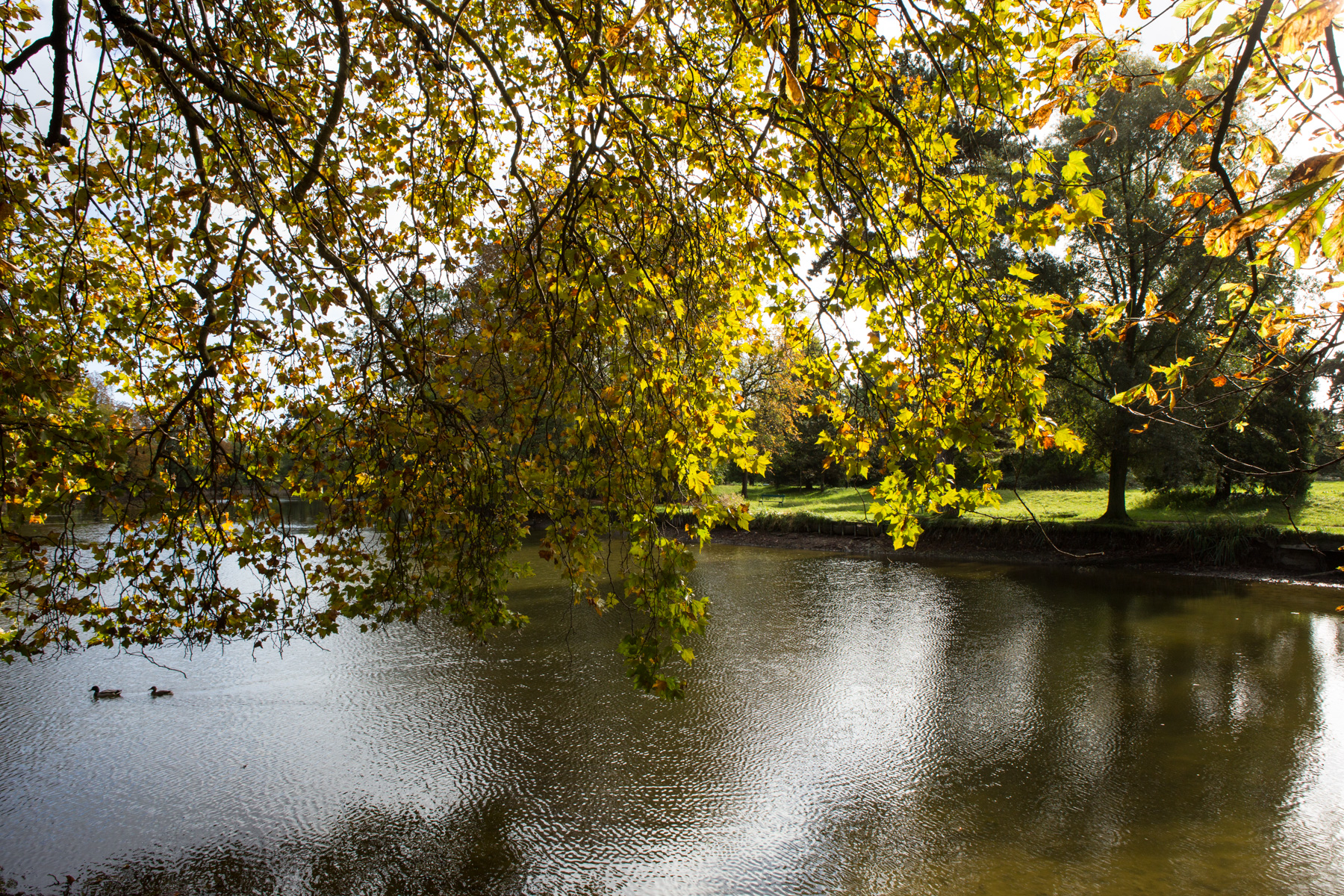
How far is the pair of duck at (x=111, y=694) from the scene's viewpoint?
27.2 feet

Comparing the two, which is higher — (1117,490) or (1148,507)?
(1117,490)

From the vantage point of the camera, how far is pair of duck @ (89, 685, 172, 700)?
327 inches

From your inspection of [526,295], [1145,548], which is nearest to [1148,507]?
[1145,548]

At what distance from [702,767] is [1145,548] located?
45.4ft

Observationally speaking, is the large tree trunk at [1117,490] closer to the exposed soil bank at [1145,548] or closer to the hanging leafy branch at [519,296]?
the exposed soil bank at [1145,548]

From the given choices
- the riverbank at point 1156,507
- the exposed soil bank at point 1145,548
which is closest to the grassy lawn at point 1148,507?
the riverbank at point 1156,507

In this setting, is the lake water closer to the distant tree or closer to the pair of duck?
the pair of duck

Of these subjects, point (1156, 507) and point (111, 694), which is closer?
point (111, 694)

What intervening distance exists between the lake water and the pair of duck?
0.19m

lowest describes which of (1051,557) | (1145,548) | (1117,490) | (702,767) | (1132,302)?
(702,767)

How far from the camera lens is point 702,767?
6695 millimetres

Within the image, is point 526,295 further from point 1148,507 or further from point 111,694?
point 1148,507

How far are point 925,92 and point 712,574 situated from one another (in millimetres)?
12940

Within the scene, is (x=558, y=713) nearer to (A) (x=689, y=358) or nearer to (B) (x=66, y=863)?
(B) (x=66, y=863)
